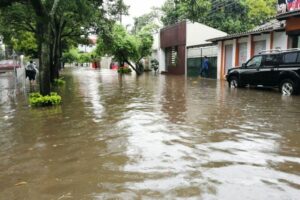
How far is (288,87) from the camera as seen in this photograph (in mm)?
15086

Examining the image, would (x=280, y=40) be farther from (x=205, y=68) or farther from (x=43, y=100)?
(x=43, y=100)

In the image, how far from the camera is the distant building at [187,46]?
3123 cm

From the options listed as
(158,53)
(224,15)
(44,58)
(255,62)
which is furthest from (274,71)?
(224,15)

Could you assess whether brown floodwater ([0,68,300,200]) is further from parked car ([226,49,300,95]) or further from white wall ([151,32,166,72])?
white wall ([151,32,166,72])

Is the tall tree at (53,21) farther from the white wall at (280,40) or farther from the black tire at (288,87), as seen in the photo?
the white wall at (280,40)

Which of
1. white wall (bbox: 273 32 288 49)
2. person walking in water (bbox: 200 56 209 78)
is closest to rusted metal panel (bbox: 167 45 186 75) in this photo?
person walking in water (bbox: 200 56 209 78)

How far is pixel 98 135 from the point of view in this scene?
7.82 metres

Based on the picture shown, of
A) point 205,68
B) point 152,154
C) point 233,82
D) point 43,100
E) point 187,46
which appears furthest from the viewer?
point 187,46

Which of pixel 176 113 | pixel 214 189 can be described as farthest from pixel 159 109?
pixel 214 189

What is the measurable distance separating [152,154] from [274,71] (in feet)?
36.2

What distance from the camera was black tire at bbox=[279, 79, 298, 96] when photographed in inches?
582

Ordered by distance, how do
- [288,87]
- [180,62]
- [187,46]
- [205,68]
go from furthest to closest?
[180,62]
[187,46]
[205,68]
[288,87]

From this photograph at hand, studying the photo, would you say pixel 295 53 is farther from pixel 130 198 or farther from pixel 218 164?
pixel 130 198

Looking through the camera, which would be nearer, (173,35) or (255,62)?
(255,62)
